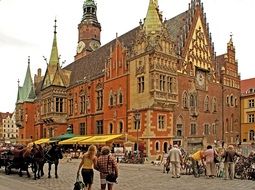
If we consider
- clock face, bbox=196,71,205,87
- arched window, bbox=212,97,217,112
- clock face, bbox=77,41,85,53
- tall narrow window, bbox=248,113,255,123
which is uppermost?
clock face, bbox=77,41,85,53

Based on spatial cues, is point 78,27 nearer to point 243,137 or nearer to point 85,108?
point 85,108

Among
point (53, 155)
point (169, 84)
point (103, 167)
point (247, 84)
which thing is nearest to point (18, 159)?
point (53, 155)

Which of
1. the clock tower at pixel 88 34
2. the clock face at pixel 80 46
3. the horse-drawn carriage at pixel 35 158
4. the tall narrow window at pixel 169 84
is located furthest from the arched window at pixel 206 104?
the clock face at pixel 80 46

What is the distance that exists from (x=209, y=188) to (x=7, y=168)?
12473mm

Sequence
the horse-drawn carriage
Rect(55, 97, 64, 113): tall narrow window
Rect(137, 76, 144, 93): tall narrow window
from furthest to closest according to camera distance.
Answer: Rect(55, 97, 64, 113): tall narrow window
Rect(137, 76, 144, 93): tall narrow window
the horse-drawn carriage

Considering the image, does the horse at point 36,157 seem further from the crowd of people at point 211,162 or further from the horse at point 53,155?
the crowd of people at point 211,162

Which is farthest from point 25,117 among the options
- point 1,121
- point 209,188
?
point 1,121

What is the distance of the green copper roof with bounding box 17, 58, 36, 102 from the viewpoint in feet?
258

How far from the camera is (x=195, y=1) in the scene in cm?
5228

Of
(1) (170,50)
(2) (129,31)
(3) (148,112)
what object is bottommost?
(3) (148,112)

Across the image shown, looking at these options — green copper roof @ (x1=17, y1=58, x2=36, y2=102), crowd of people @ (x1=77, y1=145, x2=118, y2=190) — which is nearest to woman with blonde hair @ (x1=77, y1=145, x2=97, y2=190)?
crowd of people @ (x1=77, y1=145, x2=118, y2=190)

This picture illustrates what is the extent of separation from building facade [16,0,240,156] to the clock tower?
53.3 feet

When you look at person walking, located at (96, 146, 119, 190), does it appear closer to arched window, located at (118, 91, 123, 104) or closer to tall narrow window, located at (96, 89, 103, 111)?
arched window, located at (118, 91, 123, 104)

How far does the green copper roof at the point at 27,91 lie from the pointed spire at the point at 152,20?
39.9 meters
